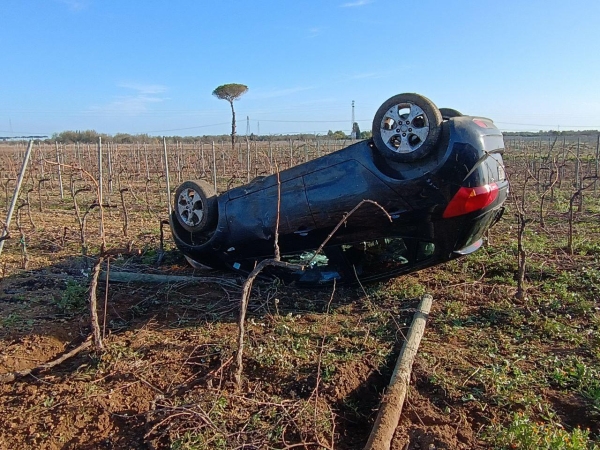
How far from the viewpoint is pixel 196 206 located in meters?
5.54

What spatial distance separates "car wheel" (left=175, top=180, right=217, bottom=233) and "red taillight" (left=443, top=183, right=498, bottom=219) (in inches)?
103

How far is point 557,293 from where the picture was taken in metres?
5.10

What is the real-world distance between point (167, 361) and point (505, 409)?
241 centimetres

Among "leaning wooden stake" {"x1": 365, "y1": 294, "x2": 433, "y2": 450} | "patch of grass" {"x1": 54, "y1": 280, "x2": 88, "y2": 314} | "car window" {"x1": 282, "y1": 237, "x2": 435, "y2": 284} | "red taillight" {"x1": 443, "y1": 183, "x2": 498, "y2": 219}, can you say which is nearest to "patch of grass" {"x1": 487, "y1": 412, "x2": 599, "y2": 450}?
"leaning wooden stake" {"x1": 365, "y1": 294, "x2": 433, "y2": 450}

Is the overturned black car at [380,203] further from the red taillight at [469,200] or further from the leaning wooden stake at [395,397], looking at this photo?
the leaning wooden stake at [395,397]

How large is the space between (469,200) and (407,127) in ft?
2.82

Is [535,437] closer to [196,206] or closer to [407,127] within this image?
[407,127]

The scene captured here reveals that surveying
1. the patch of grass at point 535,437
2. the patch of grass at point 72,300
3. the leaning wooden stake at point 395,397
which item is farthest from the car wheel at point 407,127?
the patch of grass at point 72,300

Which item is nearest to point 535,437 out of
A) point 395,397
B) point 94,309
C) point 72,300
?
point 395,397

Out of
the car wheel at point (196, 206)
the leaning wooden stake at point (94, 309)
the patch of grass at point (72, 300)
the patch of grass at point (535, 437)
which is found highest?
the car wheel at point (196, 206)

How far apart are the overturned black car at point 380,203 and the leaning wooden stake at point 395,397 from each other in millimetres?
988

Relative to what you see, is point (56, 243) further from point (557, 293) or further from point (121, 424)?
point (557, 293)

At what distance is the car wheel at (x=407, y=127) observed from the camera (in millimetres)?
4148

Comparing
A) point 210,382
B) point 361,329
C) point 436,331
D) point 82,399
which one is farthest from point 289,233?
point 82,399
